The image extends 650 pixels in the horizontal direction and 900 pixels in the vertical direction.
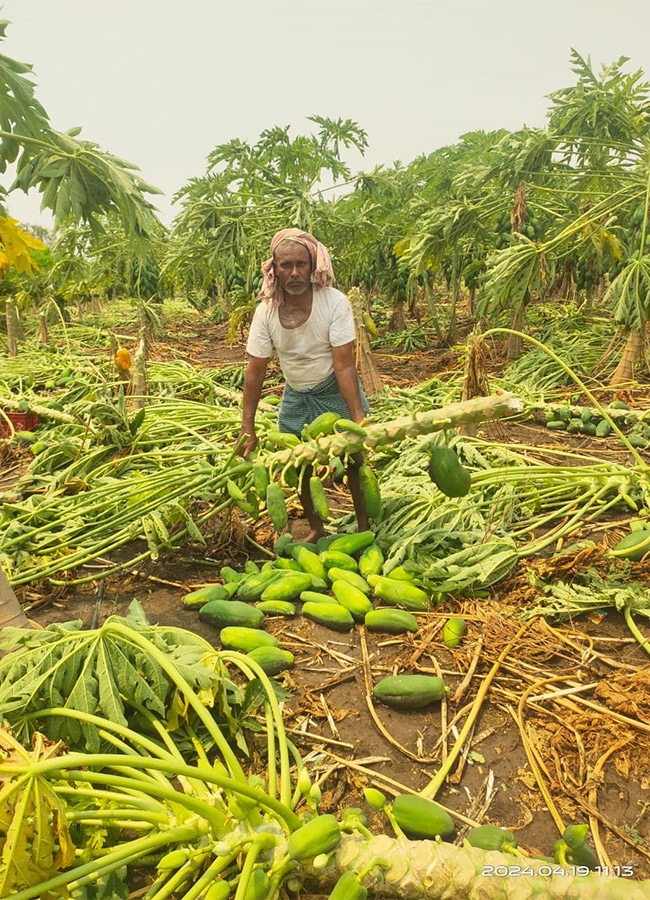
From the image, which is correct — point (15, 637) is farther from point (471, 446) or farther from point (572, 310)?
point (572, 310)

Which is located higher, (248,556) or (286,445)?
(286,445)

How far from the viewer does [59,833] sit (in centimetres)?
112

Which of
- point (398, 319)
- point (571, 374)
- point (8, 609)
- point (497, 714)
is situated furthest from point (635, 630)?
point (398, 319)

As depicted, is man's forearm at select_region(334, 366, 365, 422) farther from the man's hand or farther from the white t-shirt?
the man's hand

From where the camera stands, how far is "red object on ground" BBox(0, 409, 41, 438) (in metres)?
4.80

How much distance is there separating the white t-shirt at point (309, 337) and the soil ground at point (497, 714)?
1.19 metres

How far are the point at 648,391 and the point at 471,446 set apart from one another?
2.87 meters

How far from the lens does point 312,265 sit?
2.62m

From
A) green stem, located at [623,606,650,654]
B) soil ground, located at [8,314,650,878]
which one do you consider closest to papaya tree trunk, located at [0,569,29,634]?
soil ground, located at [8,314,650,878]

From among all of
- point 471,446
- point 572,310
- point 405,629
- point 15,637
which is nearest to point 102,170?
point 15,637

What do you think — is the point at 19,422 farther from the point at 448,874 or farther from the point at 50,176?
the point at 448,874

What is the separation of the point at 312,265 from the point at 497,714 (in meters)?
1.95

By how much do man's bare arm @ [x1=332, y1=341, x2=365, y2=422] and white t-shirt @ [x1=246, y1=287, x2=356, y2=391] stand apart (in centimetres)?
4
